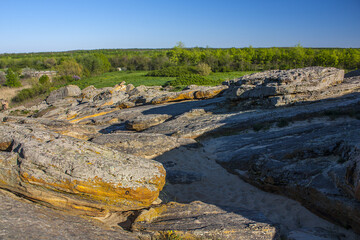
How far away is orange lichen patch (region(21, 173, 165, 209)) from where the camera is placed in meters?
4.41

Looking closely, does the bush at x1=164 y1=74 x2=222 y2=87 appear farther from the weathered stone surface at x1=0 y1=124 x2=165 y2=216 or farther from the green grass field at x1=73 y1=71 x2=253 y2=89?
the weathered stone surface at x1=0 y1=124 x2=165 y2=216

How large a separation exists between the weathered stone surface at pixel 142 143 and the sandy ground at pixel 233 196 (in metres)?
0.55

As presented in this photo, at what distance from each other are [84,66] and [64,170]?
60896 mm

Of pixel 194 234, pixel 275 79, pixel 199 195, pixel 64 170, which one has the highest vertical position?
pixel 275 79

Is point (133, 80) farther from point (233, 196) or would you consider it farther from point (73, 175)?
point (73, 175)

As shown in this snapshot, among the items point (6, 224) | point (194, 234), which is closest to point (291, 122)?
point (194, 234)

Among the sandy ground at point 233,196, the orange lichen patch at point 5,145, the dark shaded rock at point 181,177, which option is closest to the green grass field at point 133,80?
the sandy ground at point 233,196

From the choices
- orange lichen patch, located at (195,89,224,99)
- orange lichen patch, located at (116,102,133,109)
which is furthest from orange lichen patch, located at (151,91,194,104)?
orange lichen patch, located at (116,102,133,109)

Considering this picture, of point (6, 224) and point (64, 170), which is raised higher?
point (64, 170)

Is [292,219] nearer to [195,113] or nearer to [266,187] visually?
[266,187]

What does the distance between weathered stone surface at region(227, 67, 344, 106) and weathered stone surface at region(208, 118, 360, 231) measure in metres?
2.41

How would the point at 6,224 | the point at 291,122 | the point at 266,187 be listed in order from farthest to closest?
the point at 291,122, the point at 266,187, the point at 6,224

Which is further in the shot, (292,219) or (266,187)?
(266,187)

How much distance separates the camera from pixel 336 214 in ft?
17.1
